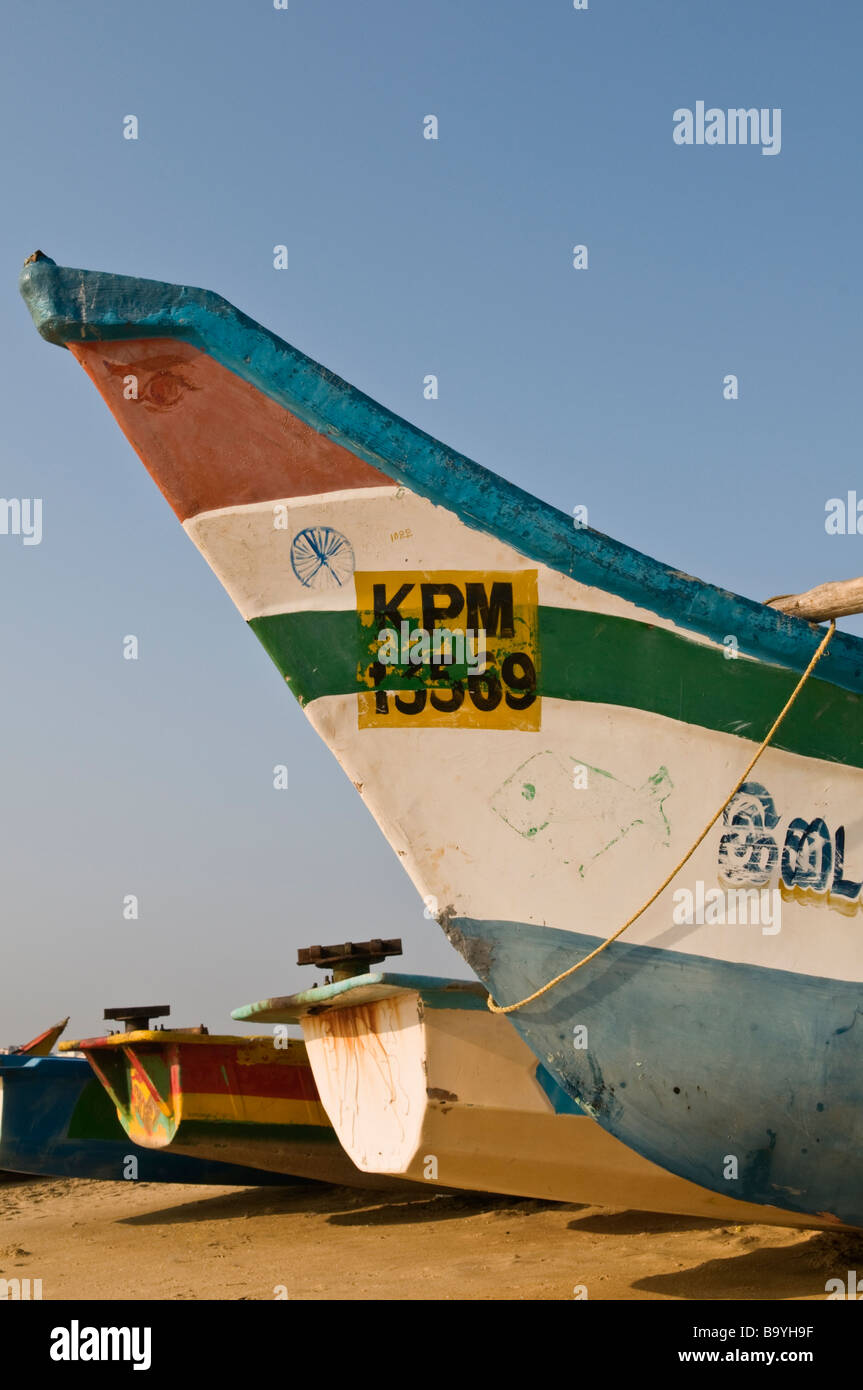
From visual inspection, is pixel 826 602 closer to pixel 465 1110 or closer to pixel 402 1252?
pixel 465 1110

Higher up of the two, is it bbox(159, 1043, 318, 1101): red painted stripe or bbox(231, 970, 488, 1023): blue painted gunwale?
bbox(231, 970, 488, 1023): blue painted gunwale

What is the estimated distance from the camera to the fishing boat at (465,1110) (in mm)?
4969

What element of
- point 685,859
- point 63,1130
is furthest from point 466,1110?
point 63,1130

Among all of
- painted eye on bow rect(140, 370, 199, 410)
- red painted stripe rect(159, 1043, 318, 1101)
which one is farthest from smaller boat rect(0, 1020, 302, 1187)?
painted eye on bow rect(140, 370, 199, 410)

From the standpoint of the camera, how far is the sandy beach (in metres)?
4.85

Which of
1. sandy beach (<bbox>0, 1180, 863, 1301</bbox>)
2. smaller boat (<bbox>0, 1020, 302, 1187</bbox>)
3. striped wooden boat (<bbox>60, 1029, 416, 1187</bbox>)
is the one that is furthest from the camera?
smaller boat (<bbox>0, 1020, 302, 1187</bbox>)

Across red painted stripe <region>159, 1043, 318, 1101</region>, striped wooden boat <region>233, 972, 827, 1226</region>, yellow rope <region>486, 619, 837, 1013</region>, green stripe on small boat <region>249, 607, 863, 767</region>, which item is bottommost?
red painted stripe <region>159, 1043, 318, 1101</region>

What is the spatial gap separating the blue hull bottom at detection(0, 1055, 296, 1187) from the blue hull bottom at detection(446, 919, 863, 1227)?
5.17 metres

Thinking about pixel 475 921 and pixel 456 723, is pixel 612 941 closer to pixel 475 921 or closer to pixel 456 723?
pixel 475 921

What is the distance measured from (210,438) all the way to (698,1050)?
2600 mm

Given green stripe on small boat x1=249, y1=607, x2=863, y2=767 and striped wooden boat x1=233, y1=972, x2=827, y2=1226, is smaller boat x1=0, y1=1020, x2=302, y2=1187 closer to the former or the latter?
striped wooden boat x1=233, y1=972, x2=827, y2=1226

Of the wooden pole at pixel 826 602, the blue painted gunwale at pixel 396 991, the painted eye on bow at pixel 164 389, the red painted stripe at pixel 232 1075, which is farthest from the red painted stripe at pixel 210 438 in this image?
the red painted stripe at pixel 232 1075

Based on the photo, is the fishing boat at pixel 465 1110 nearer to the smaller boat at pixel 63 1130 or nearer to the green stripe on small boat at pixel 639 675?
the green stripe on small boat at pixel 639 675

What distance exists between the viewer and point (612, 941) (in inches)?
149
